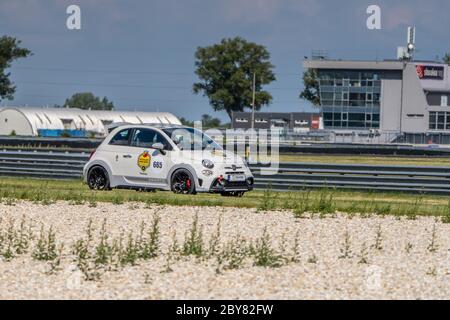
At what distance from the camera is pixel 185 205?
21.6 m

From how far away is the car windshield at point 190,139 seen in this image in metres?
24.0

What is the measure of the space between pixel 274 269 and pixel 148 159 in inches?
446

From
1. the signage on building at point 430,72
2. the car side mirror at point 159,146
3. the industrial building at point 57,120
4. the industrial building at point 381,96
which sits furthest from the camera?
the signage on building at point 430,72

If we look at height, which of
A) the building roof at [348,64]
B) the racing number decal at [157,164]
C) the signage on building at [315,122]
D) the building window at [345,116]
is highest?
the building roof at [348,64]

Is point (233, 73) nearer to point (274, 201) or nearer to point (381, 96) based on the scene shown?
point (381, 96)

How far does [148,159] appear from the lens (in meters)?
24.0

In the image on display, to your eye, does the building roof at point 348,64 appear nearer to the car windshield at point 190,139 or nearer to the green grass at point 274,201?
the green grass at point 274,201

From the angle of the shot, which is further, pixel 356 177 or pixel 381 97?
pixel 381 97

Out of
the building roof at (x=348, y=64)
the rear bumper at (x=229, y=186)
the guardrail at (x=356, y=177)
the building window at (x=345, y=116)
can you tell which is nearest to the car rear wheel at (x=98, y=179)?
the rear bumper at (x=229, y=186)

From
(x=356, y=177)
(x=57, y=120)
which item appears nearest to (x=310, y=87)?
(x=57, y=120)

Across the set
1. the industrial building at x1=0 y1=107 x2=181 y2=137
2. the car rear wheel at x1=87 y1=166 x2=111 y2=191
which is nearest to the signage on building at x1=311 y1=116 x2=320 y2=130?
the industrial building at x1=0 y1=107 x2=181 y2=137

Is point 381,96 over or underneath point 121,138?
over
